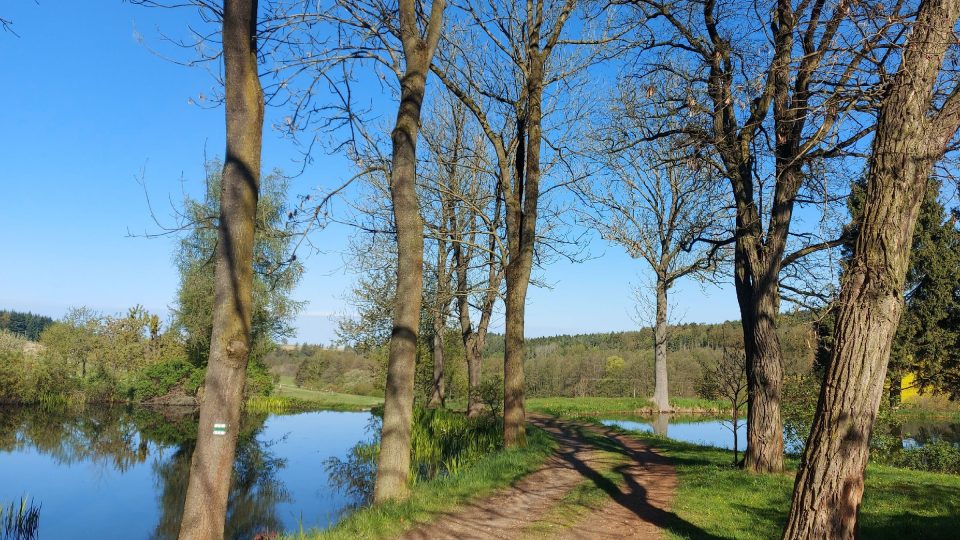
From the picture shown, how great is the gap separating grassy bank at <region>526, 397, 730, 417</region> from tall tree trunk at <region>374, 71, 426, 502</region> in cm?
1733

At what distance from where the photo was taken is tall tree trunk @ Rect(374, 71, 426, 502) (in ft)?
21.9

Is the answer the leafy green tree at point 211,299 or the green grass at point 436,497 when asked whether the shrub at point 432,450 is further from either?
the leafy green tree at point 211,299

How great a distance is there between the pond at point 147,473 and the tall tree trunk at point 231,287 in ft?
9.85

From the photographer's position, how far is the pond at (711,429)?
18.1m

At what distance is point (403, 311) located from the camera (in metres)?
6.95

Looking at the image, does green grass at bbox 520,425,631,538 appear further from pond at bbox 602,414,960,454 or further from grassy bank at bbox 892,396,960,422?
grassy bank at bbox 892,396,960,422

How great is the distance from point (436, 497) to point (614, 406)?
2140 cm

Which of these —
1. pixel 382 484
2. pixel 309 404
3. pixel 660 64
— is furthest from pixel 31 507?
pixel 309 404

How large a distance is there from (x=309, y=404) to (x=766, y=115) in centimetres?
3097

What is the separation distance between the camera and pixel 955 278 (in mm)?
24844

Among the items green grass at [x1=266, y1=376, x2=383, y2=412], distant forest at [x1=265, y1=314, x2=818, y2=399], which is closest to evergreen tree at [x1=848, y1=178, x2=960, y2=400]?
distant forest at [x1=265, y1=314, x2=818, y2=399]

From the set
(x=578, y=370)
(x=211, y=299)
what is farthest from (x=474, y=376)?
(x=578, y=370)

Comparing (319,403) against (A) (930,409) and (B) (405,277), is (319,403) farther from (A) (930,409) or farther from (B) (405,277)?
Result: (A) (930,409)

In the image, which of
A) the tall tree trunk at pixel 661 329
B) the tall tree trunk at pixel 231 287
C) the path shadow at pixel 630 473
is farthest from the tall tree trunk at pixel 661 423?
the tall tree trunk at pixel 231 287
